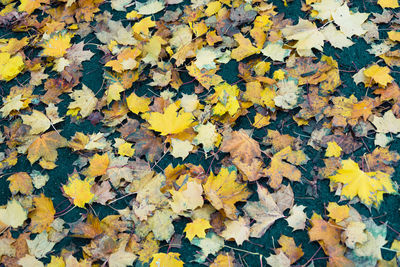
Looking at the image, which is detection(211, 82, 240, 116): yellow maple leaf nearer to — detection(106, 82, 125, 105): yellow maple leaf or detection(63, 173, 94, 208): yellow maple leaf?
detection(106, 82, 125, 105): yellow maple leaf

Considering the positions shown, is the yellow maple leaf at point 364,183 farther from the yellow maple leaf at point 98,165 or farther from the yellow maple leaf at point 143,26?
the yellow maple leaf at point 143,26

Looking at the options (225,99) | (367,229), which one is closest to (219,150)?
(225,99)

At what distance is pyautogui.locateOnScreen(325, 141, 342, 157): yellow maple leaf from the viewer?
6.85 ft

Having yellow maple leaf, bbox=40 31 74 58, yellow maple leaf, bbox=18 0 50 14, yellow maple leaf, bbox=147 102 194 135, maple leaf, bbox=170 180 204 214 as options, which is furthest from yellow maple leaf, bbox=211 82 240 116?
yellow maple leaf, bbox=18 0 50 14

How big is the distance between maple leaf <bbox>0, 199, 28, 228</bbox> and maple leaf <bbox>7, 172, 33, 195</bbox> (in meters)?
0.09

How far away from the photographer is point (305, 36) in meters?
2.55

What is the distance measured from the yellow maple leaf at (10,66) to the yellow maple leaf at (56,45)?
201 mm

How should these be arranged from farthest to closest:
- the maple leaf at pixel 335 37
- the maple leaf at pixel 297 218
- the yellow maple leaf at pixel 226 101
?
the maple leaf at pixel 335 37, the yellow maple leaf at pixel 226 101, the maple leaf at pixel 297 218

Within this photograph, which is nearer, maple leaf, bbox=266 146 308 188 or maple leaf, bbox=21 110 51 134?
maple leaf, bbox=266 146 308 188

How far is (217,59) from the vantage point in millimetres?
2584

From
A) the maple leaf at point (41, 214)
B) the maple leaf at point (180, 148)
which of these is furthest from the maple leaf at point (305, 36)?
the maple leaf at point (41, 214)

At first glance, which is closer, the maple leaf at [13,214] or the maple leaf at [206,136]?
the maple leaf at [13,214]

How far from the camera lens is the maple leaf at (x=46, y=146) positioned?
2309mm

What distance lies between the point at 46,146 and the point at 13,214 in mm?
476
